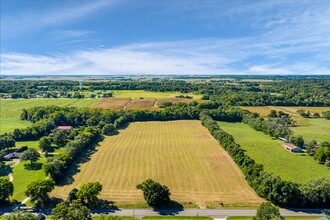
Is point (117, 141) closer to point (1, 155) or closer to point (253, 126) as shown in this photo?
point (1, 155)

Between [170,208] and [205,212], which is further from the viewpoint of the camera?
[170,208]

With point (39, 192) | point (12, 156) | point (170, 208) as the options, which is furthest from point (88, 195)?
point (12, 156)

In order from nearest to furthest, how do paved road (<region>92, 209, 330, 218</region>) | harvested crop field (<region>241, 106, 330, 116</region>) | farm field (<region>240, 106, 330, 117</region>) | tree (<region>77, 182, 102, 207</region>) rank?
paved road (<region>92, 209, 330, 218</region>), tree (<region>77, 182, 102, 207</region>), farm field (<region>240, 106, 330, 117</region>), harvested crop field (<region>241, 106, 330, 116</region>)

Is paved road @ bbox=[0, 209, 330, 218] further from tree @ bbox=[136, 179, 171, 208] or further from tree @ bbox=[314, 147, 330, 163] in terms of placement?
tree @ bbox=[314, 147, 330, 163]

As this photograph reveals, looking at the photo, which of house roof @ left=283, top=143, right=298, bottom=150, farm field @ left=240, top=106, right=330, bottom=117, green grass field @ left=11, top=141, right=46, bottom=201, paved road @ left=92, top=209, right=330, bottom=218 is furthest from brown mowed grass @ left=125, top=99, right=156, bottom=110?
paved road @ left=92, top=209, right=330, bottom=218

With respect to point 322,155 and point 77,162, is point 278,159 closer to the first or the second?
point 322,155

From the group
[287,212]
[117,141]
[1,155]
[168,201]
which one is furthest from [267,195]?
[1,155]

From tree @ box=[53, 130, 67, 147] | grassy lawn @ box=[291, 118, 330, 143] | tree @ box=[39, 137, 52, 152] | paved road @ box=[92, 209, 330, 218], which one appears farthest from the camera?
grassy lawn @ box=[291, 118, 330, 143]
